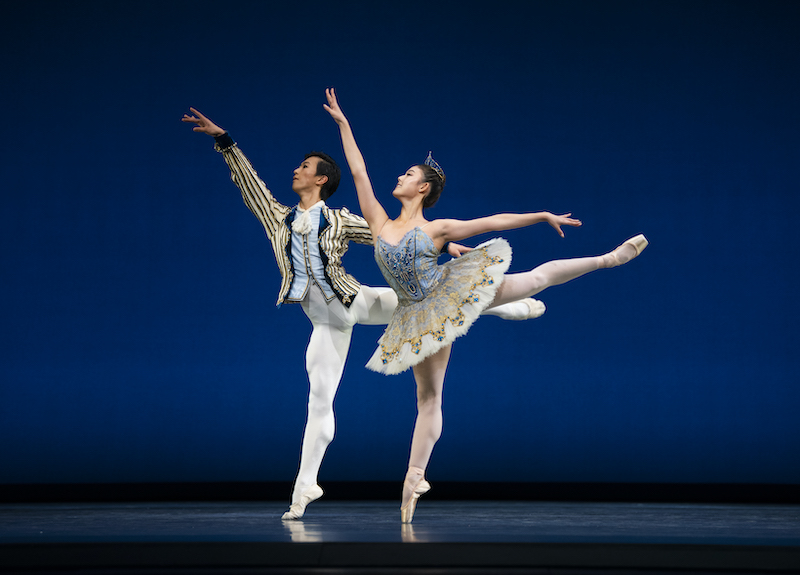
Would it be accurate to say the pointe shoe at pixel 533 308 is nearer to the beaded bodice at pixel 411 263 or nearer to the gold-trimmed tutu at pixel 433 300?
the gold-trimmed tutu at pixel 433 300

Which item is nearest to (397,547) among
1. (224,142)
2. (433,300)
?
(433,300)

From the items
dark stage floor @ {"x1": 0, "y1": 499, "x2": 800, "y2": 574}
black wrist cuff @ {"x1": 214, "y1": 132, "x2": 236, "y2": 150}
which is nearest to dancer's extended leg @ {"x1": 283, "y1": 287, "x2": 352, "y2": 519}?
dark stage floor @ {"x1": 0, "y1": 499, "x2": 800, "y2": 574}

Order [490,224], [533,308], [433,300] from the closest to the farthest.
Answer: [490,224], [433,300], [533,308]

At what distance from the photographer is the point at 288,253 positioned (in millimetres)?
3385

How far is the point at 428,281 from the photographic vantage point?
310cm

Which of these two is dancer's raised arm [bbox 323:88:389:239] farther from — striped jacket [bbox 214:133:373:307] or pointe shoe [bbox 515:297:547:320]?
pointe shoe [bbox 515:297:547:320]

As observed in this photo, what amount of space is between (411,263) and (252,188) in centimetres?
92

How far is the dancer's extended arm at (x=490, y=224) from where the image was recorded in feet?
9.48

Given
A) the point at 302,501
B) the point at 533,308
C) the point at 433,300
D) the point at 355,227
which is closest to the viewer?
the point at 433,300

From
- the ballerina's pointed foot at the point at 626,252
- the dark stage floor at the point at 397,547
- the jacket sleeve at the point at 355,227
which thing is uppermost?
the jacket sleeve at the point at 355,227

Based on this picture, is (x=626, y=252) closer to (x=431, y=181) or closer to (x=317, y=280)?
(x=431, y=181)

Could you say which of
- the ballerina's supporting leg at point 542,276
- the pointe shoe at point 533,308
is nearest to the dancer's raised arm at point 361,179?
the ballerina's supporting leg at point 542,276

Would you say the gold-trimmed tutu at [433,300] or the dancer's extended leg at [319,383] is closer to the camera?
the gold-trimmed tutu at [433,300]

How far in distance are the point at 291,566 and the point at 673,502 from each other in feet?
9.71
